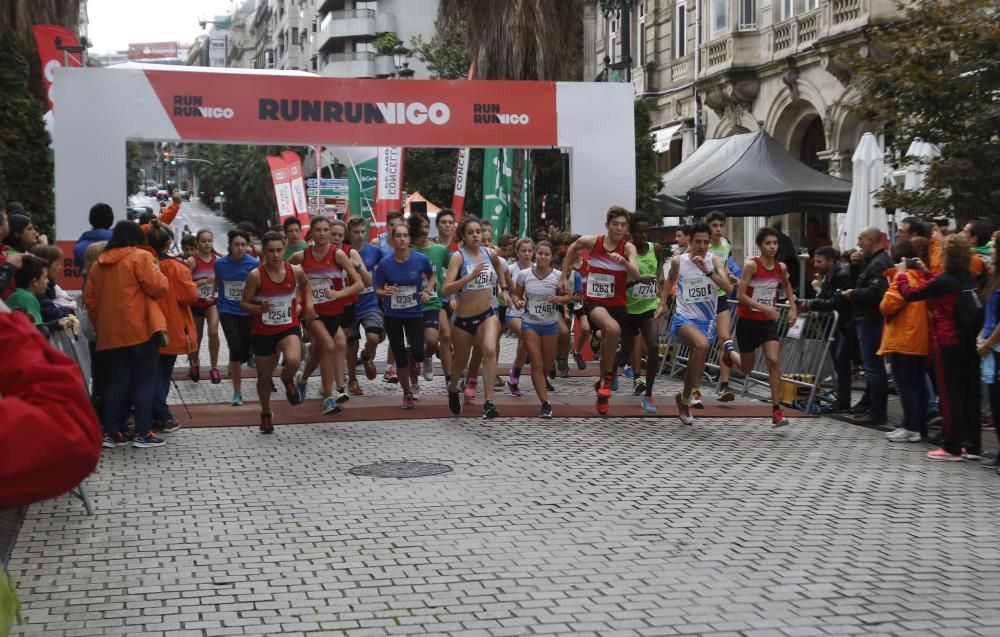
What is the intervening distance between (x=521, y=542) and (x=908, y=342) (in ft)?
16.5

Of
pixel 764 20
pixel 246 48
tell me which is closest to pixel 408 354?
pixel 764 20

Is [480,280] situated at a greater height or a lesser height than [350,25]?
lesser

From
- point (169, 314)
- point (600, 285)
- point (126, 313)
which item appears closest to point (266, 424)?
point (169, 314)

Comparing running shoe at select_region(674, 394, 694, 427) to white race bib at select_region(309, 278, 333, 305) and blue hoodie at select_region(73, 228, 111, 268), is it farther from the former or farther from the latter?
blue hoodie at select_region(73, 228, 111, 268)

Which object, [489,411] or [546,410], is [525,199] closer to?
[546,410]

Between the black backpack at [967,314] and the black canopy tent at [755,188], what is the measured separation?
26.8 feet

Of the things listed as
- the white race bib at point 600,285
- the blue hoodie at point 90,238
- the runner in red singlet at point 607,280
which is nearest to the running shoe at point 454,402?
the runner in red singlet at point 607,280

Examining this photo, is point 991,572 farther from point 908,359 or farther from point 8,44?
point 8,44

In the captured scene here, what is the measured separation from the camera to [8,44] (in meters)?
22.8

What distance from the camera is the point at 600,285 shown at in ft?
39.2

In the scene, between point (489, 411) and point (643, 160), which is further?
point (643, 160)

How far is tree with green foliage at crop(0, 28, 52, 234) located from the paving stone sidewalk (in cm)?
1439

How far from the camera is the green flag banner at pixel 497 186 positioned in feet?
71.1

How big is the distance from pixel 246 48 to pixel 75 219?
4667 inches
